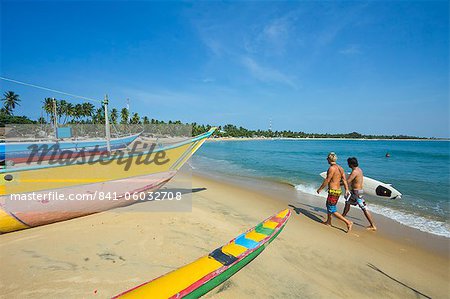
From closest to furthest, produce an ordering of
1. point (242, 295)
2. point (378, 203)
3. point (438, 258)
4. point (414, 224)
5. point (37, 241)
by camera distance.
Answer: point (242, 295), point (37, 241), point (438, 258), point (414, 224), point (378, 203)

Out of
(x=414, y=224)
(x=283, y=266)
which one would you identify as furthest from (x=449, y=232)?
(x=283, y=266)

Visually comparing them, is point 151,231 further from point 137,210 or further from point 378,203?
point 378,203

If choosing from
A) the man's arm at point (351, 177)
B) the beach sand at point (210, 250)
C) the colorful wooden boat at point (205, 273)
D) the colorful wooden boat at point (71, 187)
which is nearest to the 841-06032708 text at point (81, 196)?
the colorful wooden boat at point (71, 187)

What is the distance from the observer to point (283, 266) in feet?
12.6

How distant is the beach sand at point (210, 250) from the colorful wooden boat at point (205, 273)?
202mm

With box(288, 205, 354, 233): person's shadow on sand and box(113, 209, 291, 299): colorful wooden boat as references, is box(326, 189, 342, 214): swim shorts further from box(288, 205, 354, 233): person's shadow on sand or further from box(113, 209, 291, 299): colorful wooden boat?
box(113, 209, 291, 299): colorful wooden boat

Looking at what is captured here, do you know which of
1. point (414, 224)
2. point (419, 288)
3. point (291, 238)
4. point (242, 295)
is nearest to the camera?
point (242, 295)

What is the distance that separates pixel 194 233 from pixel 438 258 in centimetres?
545

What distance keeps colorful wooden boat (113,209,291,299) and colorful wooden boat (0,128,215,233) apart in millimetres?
3576

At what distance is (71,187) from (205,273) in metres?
4.15

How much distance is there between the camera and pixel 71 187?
5121 millimetres

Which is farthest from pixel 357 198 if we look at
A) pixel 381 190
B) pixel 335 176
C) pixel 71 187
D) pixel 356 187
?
pixel 71 187

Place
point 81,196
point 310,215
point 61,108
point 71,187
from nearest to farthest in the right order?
point 71,187, point 81,196, point 310,215, point 61,108

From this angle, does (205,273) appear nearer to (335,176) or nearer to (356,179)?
(335,176)
